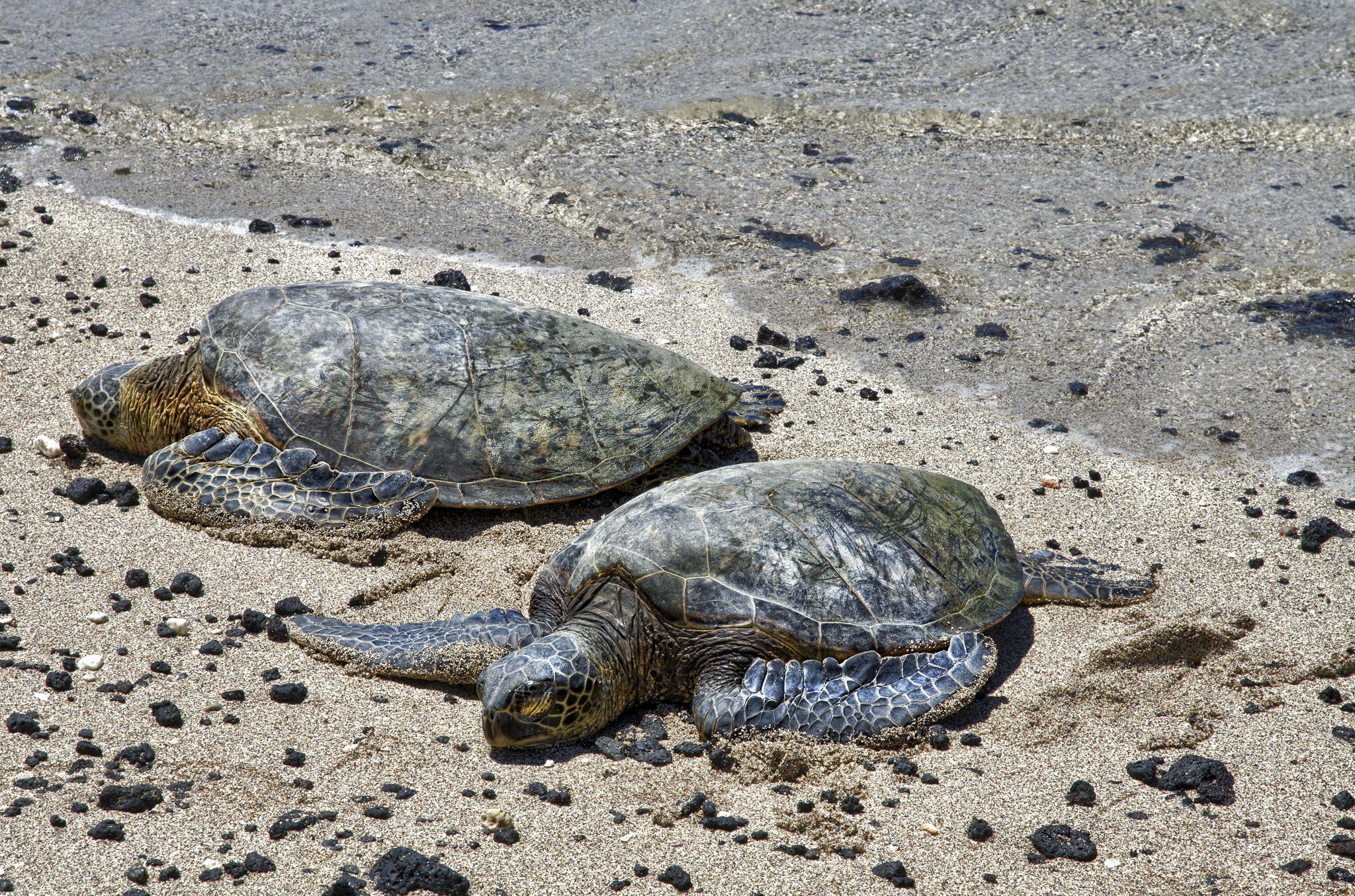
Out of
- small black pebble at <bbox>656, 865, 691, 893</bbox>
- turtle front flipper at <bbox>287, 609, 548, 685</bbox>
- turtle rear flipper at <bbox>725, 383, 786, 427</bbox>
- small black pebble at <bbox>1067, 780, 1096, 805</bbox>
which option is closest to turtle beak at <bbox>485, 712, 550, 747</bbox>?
turtle front flipper at <bbox>287, 609, 548, 685</bbox>

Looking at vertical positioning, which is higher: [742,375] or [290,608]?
Answer: [742,375]

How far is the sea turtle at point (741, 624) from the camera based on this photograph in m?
3.90

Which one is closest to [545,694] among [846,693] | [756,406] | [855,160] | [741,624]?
[741,624]

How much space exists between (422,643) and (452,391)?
5.12 ft

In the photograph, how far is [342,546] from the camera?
4957mm

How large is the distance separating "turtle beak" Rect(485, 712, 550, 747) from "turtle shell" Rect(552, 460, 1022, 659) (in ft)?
2.23

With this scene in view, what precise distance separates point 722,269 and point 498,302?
244 centimetres

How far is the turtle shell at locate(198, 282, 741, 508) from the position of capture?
5.25 meters

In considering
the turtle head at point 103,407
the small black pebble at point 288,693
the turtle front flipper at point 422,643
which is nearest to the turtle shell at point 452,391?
the turtle head at point 103,407

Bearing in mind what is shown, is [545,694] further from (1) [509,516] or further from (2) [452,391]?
(2) [452,391]

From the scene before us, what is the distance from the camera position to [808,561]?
4199 mm

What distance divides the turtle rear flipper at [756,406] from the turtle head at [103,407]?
307 centimetres

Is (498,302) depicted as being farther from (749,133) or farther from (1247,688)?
(749,133)

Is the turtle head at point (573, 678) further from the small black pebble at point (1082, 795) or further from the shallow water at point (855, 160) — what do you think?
the shallow water at point (855, 160)
